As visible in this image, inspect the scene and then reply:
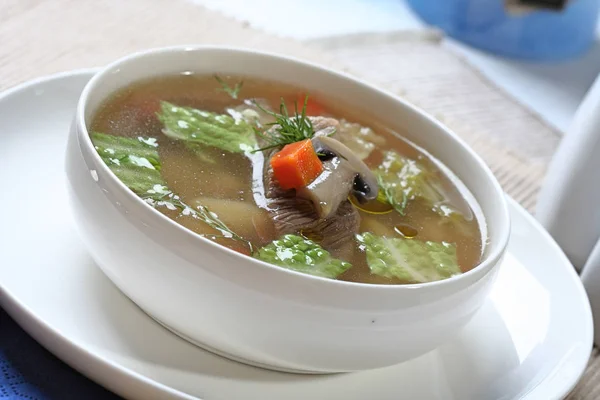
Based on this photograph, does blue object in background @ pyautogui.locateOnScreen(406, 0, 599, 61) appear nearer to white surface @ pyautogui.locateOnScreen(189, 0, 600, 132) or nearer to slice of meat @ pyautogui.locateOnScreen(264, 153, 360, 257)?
white surface @ pyautogui.locateOnScreen(189, 0, 600, 132)

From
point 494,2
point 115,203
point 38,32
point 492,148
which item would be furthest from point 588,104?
point 494,2

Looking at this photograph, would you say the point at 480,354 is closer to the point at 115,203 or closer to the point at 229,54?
the point at 115,203

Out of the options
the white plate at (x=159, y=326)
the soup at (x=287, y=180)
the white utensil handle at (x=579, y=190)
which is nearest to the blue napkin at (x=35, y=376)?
the white plate at (x=159, y=326)

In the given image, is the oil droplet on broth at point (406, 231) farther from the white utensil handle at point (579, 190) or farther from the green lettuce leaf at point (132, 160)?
the white utensil handle at point (579, 190)

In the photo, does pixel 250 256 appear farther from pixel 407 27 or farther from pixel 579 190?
Answer: pixel 407 27

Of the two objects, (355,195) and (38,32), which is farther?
(38,32)

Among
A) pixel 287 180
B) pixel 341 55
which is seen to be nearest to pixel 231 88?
pixel 287 180
